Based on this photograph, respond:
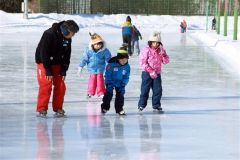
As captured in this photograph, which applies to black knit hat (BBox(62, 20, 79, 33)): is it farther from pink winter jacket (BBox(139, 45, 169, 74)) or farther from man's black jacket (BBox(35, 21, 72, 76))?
pink winter jacket (BBox(139, 45, 169, 74))

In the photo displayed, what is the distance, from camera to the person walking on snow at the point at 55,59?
889cm

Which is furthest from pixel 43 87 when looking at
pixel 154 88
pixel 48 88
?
pixel 154 88

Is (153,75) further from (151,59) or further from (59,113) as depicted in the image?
(59,113)

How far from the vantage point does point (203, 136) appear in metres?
7.94

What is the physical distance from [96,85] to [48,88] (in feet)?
9.18

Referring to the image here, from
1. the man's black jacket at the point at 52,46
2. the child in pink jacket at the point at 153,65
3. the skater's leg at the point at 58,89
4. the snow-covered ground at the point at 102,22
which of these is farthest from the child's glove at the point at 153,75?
the snow-covered ground at the point at 102,22

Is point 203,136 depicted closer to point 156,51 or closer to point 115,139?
point 115,139

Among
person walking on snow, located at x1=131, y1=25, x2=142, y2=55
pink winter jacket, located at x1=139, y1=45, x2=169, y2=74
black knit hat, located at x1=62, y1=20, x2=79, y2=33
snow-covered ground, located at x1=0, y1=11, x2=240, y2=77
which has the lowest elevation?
snow-covered ground, located at x1=0, y1=11, x2=240, y2=77

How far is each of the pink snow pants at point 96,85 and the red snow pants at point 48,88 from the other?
7.72ft

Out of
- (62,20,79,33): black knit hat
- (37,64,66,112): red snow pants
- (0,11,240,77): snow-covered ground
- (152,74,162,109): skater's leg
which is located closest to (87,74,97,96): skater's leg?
(152,74,162,109): skater's leg

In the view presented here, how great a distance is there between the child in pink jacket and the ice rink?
21cm

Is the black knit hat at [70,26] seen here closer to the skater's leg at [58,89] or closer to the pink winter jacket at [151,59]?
the skater's leg at [58,89]

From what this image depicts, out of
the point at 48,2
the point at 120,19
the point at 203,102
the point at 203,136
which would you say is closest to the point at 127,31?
the point at 203,102

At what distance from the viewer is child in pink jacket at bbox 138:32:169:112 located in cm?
971
